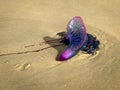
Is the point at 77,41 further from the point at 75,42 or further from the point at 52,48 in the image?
the point at 52,48

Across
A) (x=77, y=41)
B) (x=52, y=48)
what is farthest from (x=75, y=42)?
(x=52, y=48)

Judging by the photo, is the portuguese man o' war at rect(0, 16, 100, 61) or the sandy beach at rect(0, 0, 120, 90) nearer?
the sandy beach at rect(0, 0, 120, 90)

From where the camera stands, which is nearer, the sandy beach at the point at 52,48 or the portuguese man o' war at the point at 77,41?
the sandy beach at the point at 52,48

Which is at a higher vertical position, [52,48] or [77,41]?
[77,41]

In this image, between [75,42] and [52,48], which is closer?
[75,42]

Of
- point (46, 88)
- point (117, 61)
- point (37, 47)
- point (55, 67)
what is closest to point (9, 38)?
point (37, 47)
